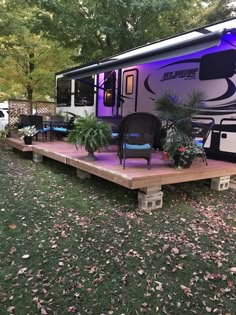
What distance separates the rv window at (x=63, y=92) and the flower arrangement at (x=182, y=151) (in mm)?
6208

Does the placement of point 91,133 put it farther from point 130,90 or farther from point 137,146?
point 130,90

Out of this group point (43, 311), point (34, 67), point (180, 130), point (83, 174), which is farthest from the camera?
point (34, 67)

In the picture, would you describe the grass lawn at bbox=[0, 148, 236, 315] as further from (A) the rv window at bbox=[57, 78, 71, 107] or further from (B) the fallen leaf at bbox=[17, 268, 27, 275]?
(A) the rv window at bbox=[57, 78, 71, 107]

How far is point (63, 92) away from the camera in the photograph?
10039 mm

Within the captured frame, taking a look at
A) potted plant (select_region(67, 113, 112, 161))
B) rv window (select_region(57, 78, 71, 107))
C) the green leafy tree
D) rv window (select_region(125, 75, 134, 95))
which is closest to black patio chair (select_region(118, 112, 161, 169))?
potted plant (select_region(67, 113, 112, 161))

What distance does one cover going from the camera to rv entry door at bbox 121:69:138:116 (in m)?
7.48

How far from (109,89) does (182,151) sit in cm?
467

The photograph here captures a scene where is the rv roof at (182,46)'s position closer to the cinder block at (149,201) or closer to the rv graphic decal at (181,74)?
the rv graphic decal at (181,74)

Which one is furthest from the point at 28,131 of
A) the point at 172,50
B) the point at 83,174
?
the point at 172,50

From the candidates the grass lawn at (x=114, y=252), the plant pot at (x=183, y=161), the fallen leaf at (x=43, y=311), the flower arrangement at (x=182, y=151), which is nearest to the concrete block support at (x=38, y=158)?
the grass lawn at (x=114, y=252)

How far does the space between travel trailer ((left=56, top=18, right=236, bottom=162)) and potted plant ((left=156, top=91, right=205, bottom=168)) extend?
692mm

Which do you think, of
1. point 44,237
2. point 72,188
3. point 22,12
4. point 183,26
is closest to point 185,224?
point 44,237

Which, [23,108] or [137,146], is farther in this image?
[23,108]

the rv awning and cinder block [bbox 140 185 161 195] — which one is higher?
the rv awning
